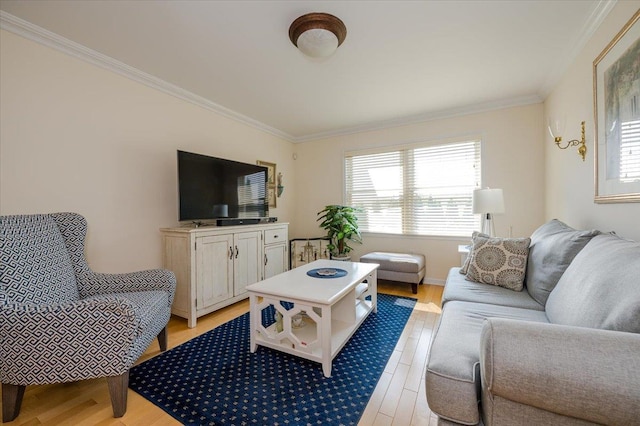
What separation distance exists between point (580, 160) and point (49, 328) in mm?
3671

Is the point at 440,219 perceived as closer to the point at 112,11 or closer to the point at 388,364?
the point at 388,364

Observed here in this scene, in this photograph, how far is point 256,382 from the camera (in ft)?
5.37

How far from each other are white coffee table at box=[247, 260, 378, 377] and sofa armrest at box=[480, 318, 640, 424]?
994mm

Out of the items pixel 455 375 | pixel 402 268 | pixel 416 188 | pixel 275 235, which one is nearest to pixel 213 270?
pixel 275 235

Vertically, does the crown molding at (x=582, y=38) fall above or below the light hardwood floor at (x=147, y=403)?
above

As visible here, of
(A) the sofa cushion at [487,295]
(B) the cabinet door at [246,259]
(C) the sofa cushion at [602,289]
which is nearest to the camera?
(C) the sofa cushion at [602,289]

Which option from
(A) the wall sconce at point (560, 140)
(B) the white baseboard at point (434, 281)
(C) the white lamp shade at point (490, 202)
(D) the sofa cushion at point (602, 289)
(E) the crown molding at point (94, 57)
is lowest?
(B) the white baseboard at point (434, 281)

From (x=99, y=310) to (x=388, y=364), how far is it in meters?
1.74

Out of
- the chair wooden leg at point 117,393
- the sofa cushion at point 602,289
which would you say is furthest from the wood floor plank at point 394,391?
the chair wooden leg at point 117,393

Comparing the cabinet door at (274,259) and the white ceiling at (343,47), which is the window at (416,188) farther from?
the cabinet door at (274,259)

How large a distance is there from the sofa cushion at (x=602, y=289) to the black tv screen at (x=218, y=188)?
287cm

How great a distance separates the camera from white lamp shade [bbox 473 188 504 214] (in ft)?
8.88

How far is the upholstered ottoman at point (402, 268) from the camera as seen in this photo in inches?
127

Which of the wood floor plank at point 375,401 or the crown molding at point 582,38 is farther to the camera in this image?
the crown molding at point 582,38
